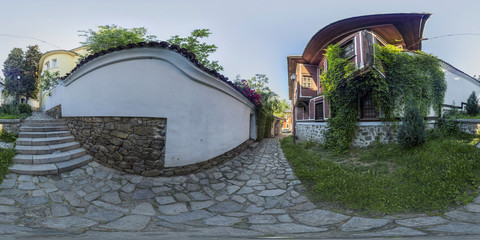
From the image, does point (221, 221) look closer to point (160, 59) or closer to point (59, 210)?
point (59, 210)

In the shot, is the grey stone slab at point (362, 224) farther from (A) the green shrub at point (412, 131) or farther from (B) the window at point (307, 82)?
(B) the window at point (307, 82)

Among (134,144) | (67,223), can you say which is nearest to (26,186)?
Result: (67,223)

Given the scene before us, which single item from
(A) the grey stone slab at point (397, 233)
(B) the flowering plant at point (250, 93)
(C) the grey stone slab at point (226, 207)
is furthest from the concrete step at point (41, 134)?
(A) the grey stone slab at point (397, 233)

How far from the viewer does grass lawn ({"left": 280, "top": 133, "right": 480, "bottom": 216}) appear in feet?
10.8

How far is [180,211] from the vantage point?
336cm

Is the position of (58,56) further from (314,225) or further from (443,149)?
(443,149)

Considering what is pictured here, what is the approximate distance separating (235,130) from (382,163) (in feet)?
15.8

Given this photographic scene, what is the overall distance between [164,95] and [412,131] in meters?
7.58

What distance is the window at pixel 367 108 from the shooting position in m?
8.30

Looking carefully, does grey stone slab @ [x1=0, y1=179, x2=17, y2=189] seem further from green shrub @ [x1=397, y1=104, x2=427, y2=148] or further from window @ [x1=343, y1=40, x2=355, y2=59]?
window @ [x1=343, y1=40, x2=355, y2=59]

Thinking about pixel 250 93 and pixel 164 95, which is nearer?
pixel 164 95

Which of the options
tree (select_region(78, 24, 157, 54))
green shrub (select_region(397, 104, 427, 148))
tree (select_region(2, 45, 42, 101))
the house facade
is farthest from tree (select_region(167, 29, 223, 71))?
tree (select_region(2, 45, 42, 101))

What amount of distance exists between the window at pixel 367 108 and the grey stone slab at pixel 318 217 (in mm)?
6784

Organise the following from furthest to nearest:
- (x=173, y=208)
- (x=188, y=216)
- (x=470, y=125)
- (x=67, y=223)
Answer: (x=470, y=125)
(x=173, y=208)
(x=188, y=216)
(x=67, y=223)
